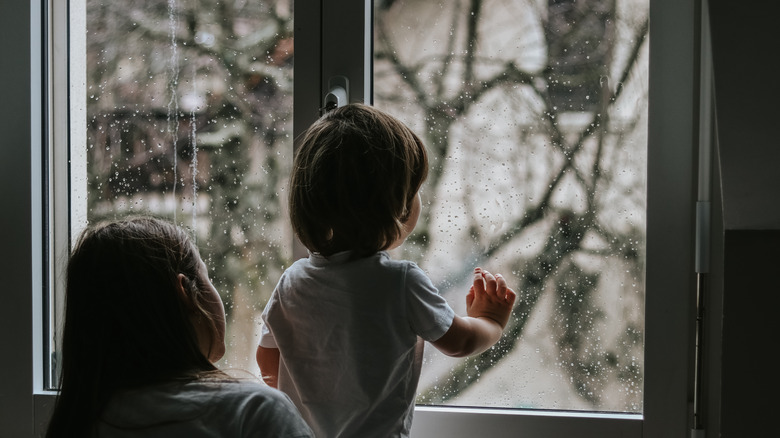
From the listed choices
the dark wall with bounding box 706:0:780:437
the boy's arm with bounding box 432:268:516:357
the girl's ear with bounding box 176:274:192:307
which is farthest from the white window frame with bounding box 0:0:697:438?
the girl's ear with bounding box 176:274:192:307

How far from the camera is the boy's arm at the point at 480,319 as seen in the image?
1023mm

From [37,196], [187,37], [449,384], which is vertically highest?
[187,37]

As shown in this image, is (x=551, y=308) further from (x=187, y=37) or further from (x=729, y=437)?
(x=187, y=37)

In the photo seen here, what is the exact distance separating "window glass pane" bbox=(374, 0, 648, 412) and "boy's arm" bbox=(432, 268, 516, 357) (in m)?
0.05

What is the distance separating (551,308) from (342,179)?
39cm

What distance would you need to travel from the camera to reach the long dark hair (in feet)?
2.66

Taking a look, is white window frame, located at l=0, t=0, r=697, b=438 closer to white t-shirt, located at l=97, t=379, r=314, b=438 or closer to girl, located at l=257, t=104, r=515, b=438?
girl, located at l=257, t=104, r=515, b=438

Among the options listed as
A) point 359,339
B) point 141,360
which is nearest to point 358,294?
point 359,339

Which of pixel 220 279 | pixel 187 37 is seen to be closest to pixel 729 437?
pixel 220 279

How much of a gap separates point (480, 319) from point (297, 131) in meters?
0.40

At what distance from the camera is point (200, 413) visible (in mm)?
779

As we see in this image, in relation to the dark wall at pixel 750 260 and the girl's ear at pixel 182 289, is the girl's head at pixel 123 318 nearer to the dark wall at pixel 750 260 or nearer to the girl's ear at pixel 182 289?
the girl's ear at pixel 182 289

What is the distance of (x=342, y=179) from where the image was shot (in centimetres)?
99

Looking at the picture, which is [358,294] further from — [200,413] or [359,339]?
[200,413]
